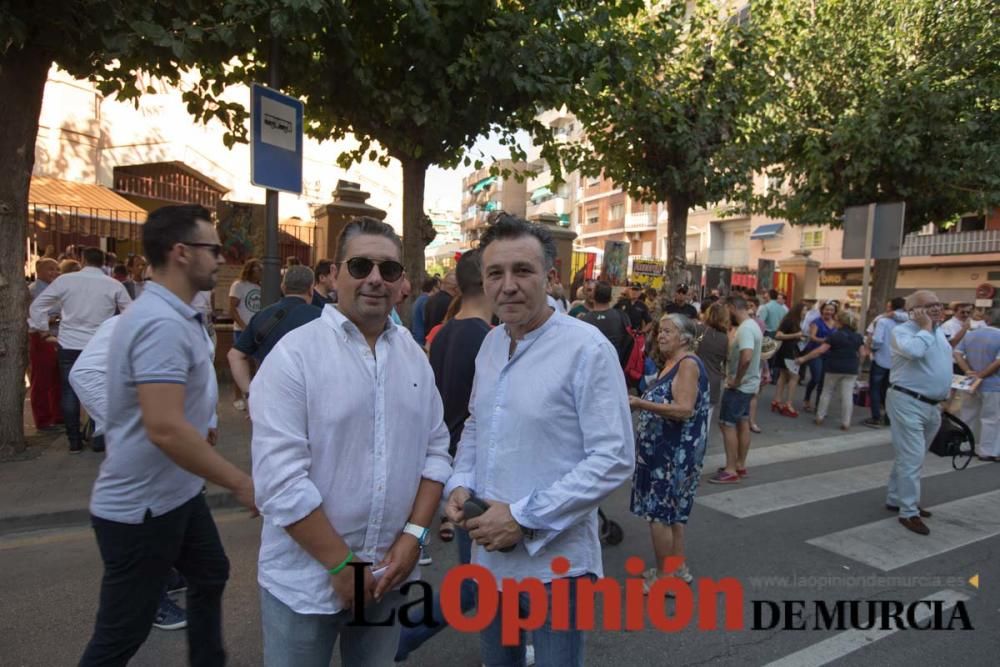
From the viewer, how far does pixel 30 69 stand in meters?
5.67

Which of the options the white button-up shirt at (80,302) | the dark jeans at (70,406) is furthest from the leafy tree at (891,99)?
the dark jeans at (70,406)

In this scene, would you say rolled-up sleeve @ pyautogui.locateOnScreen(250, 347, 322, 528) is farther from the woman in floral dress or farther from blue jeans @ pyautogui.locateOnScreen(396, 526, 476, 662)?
the woman in floral dress

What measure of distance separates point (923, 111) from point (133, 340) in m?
14.9

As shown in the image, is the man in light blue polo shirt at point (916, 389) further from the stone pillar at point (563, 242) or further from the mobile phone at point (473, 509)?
the stone pillar at point (563, 242)

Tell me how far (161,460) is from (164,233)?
2.72 feet

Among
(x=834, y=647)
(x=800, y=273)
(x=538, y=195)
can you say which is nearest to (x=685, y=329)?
(x=834, y=647)

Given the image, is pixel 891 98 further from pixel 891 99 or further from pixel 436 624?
pixel 436 624

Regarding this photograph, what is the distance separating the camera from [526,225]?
202 centimetres

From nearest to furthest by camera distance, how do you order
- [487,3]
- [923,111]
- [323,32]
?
[323,32], [487,3], [923,111]

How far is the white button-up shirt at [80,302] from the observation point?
607cm

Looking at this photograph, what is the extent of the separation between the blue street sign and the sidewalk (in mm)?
2618

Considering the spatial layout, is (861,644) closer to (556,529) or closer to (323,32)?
(556,529)

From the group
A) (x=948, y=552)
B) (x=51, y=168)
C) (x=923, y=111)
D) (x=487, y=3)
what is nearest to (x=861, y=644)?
(x=948, y=552)

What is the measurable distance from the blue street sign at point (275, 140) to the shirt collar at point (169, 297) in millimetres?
2772
